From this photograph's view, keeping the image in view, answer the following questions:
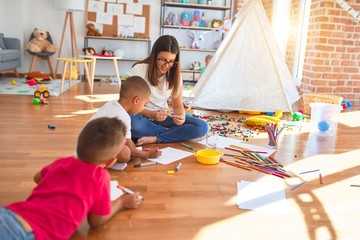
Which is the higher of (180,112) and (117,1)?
(117,1)

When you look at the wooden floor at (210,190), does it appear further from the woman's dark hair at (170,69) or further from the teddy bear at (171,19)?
the teddy bear at (171,19)

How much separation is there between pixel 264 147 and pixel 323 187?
61 cm

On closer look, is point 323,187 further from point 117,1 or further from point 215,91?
point 117,1

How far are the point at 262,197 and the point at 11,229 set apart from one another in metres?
1.01

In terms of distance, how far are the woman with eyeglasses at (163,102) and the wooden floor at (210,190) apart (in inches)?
6.3

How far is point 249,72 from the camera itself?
133 inches

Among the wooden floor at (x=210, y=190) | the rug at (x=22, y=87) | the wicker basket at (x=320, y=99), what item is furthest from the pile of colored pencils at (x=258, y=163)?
the rug at (x=22, y=87)

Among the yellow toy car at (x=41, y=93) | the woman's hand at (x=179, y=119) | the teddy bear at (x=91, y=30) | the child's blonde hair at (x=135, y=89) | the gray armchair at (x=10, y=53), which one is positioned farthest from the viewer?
the teddy bear at (x=91, y=30)

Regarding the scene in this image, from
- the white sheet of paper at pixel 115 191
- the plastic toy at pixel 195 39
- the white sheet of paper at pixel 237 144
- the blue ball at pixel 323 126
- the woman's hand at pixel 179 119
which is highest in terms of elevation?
the plastic toy at pixel 195 39

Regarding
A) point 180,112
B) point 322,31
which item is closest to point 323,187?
point 180,112

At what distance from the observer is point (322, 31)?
387 centimetres

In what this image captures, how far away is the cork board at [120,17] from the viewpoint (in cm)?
551

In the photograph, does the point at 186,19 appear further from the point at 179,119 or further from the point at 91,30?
the point at 179,119

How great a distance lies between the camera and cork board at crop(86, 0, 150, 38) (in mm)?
5508
